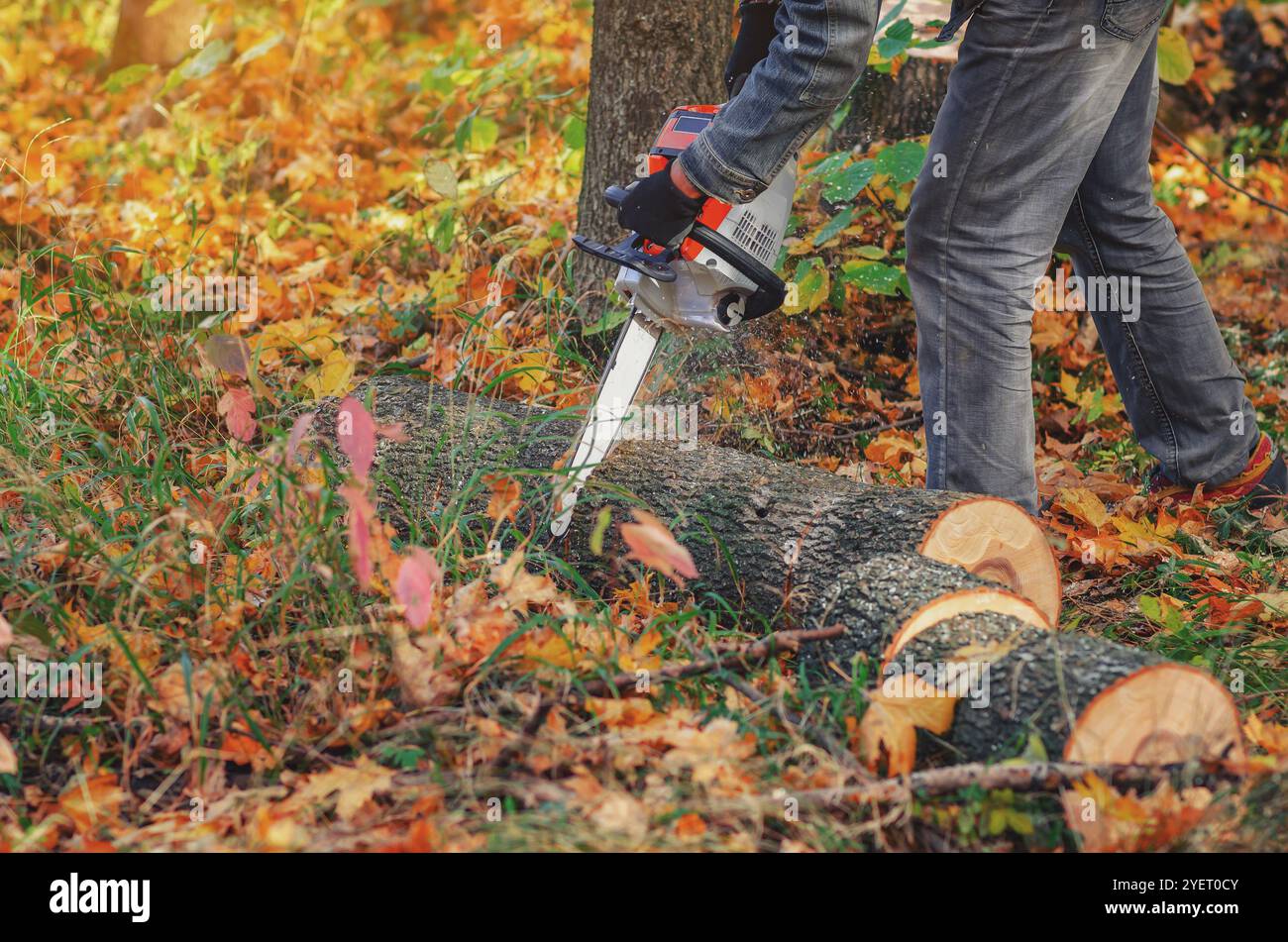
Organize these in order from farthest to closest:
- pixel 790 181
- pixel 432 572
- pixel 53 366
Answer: pixel 53 366, pixel 790 181, pixel 432 572

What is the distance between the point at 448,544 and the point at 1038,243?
4.61 feet

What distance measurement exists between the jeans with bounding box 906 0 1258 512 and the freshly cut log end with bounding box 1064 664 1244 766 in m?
0.87

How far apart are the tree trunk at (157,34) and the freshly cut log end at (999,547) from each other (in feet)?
18.4

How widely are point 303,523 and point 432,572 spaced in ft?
1.25

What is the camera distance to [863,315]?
142 inches

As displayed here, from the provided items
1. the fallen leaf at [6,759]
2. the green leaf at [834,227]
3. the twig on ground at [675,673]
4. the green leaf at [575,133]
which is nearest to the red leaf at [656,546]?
the twig on ground at [675,673]

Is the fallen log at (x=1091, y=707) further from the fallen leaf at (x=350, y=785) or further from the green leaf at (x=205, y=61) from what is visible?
the green leaf at (x=205, y=61)

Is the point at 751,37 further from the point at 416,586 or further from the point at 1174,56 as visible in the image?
the point at 1174,56

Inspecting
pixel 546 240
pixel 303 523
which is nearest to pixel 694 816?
pixel 303 523

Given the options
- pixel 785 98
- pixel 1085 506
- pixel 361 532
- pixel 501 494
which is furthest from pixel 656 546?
pixel 1085 506

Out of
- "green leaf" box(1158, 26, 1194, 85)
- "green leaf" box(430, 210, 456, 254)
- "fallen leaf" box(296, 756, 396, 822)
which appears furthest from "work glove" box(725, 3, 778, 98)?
"green leaf" box(1158, 26, 1194, 85)

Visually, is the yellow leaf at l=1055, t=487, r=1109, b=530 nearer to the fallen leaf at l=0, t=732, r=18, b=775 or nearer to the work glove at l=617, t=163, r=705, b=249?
the work glove at l=617, t=163, r=705, b=249

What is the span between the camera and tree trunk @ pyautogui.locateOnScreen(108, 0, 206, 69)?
20.7 feet
